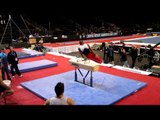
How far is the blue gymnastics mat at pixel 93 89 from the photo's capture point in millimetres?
6258

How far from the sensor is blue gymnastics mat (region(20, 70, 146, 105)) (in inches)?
246

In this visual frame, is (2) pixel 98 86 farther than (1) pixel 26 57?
No

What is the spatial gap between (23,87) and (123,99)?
4.10 metres

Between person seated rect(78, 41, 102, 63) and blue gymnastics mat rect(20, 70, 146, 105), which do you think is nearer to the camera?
blue gymnastics mat rect(20, 70, 146, 105)

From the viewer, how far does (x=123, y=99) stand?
21.5 ft

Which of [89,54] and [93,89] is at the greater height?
[89,54]

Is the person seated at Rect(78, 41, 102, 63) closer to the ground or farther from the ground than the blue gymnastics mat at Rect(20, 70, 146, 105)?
farther from the ground

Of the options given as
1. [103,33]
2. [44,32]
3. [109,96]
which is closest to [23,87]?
[109,96]

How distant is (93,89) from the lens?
719 cm

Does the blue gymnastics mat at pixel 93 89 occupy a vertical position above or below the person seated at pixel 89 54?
below

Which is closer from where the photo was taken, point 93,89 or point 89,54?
point 93,89

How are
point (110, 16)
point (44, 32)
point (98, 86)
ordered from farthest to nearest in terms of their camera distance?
point (110, 16), point (44, 32), point (98, 86)

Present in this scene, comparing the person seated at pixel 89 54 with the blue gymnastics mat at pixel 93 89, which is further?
the person seated at pixel 89 54
